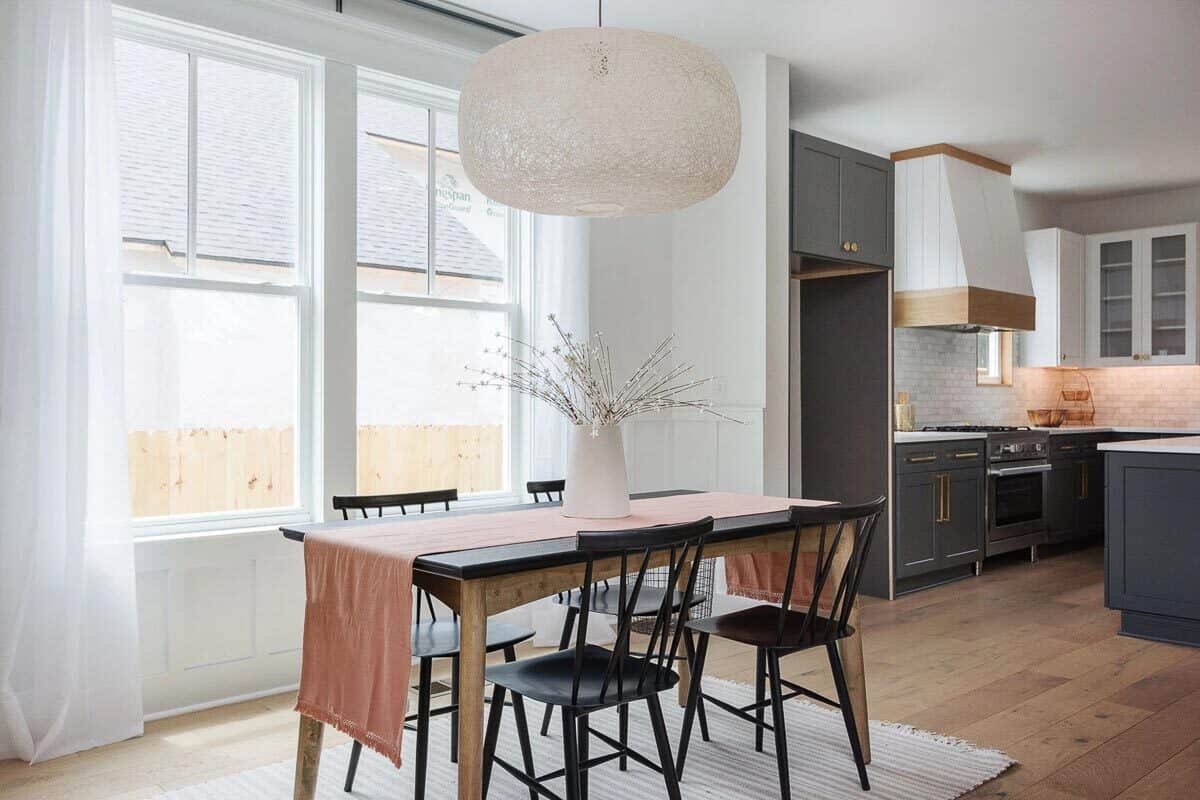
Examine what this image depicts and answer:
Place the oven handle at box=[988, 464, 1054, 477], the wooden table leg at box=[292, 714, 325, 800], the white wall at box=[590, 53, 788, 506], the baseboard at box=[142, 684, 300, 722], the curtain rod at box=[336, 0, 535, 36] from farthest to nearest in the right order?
1. the oven handle at box=[988, 464, 1054, 477]
2. the white wall at box=[590, 53, 788, 506]
3. the curtain rod at box=[336, 0, 535, 36]
4. the baseboard at box=[142, 684, 300, 722]
5. the wooden table leg at box=[292, 714, 325, 800]

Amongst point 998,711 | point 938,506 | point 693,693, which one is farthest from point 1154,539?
point 693,693

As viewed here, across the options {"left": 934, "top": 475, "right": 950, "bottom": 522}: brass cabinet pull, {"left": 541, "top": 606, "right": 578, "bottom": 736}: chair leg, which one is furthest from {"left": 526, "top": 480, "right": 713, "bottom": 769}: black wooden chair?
{"left": 934, "top": 475, "right": 950, "bottom": 522}: brass cabinet pull

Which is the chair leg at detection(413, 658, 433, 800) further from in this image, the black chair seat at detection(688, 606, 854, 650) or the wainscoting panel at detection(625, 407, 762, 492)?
the wainscoting panel at detection(625, 407, 762, 492)

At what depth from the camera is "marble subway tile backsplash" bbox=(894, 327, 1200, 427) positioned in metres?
6.90

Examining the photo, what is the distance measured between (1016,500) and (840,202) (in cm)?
256

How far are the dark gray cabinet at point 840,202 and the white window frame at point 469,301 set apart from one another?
1.48m

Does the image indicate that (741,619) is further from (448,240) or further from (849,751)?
(448,240)

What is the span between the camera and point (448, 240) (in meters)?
4.49

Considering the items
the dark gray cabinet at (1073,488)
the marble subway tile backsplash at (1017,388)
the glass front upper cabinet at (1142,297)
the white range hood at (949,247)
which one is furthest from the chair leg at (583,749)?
the glass front upper cabinet at (1142,297)

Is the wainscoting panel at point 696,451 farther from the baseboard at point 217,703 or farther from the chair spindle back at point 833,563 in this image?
the baseboard at point 217,703

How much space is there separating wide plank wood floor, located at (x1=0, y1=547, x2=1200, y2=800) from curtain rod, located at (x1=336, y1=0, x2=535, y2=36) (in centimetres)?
291

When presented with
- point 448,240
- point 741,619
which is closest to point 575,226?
point 448,240

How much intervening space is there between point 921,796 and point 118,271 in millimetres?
3095

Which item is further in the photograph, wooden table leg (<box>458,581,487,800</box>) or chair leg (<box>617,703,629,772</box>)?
chair leg (<box>617,703,629,772</box>)
